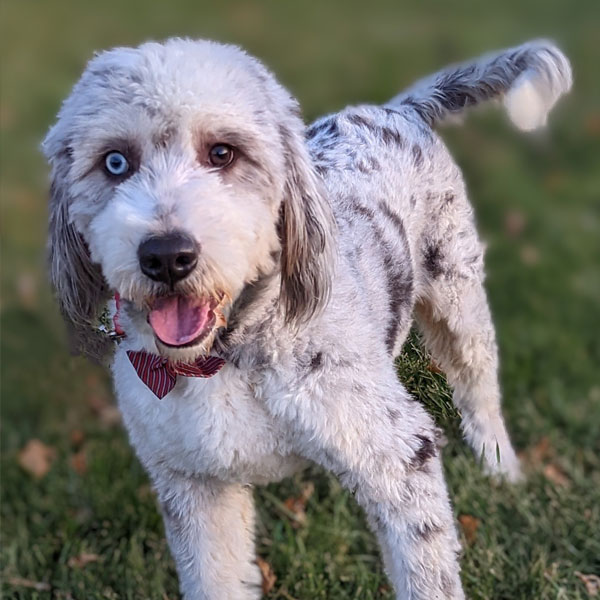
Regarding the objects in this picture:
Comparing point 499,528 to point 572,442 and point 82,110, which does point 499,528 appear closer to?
point 572,442

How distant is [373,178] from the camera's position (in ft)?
10.7

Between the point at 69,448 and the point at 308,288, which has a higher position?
the point at 308,288

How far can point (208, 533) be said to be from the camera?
3.07 meters

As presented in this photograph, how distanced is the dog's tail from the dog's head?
0.76m

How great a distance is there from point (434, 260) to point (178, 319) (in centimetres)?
128

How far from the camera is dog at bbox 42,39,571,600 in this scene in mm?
2367

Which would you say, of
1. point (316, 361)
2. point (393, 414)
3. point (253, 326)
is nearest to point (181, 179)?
point (253, 326)

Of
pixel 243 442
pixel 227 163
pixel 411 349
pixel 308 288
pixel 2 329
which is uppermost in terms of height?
pixel 227 163

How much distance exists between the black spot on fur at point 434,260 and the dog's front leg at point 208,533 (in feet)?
3.24

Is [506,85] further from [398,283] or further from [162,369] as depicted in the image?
[162,369]

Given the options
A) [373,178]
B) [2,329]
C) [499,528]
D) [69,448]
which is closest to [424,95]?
[373,178]

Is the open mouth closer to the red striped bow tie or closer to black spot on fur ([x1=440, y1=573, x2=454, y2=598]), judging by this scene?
the red striped bow tie

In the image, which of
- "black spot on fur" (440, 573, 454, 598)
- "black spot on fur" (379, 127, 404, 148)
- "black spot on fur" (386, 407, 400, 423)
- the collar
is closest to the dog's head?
the collar

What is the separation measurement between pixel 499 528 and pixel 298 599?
88cm
